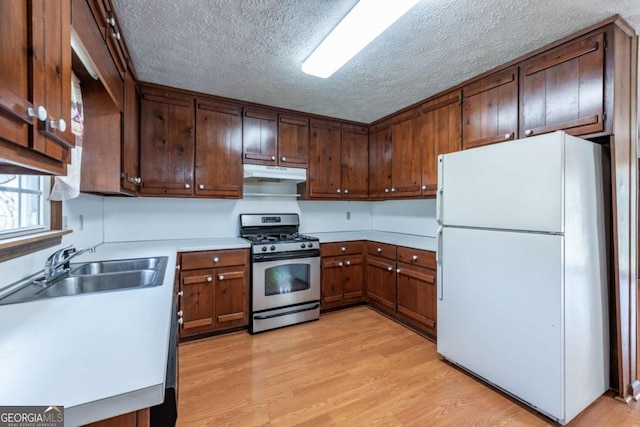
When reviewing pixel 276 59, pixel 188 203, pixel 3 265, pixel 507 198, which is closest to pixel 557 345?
pixel 507 198

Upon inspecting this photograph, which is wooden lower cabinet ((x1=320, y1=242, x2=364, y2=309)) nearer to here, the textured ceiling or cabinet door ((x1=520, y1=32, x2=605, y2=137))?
the textured ceiling

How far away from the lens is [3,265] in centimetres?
122

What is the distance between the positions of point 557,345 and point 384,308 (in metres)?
1.79

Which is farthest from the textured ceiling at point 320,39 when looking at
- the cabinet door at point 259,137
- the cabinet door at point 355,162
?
the cabinet door at point 355,162

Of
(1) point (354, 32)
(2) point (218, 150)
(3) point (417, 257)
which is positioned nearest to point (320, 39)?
(1) point (354, 32)

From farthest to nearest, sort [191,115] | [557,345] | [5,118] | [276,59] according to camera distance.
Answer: [191,115] → [276,59] → [557,345] → [5,118]

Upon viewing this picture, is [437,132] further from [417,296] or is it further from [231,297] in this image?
[231,297]

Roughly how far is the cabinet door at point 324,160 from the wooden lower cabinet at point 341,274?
0.68 meters

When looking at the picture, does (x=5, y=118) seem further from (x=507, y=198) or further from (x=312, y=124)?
(x=312, y=124)

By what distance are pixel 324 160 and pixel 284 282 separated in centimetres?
155

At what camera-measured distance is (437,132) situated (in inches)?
110

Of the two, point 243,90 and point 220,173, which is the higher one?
point 243,90

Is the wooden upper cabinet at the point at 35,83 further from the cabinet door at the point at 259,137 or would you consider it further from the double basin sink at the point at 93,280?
the cabinet door at the point at 259,137

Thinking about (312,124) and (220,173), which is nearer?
(220,173)
